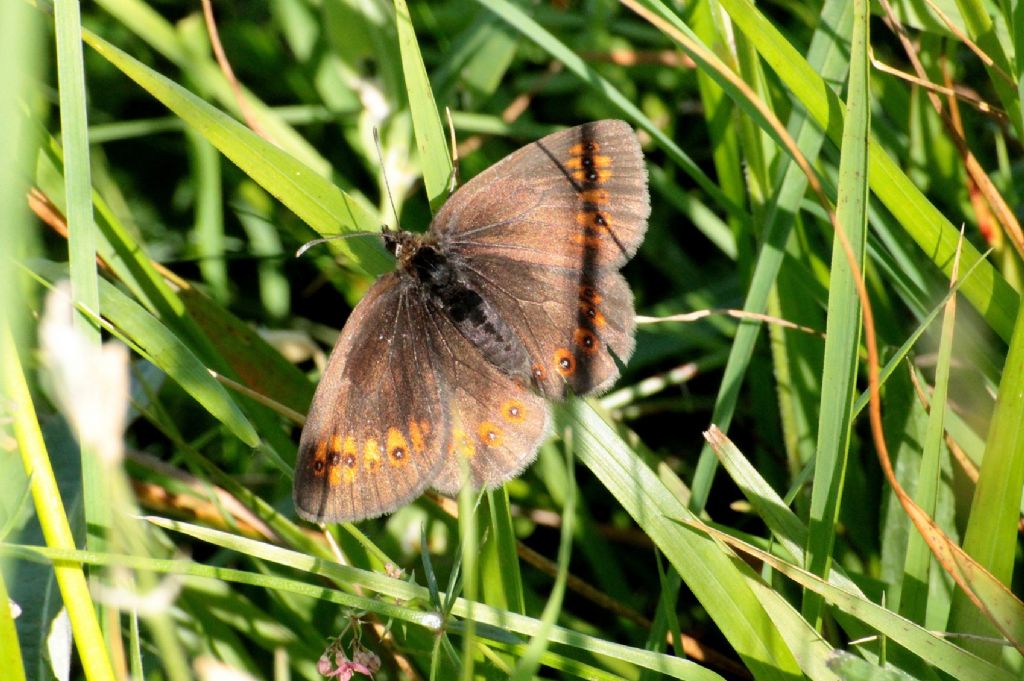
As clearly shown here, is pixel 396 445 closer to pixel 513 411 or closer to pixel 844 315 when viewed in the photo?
pixel 513 411

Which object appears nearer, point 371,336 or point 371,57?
point 371,336

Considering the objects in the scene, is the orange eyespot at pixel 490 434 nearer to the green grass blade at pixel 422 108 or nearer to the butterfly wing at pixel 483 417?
the butterfly wing at pixel 483 417

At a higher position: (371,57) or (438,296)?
(371,57)

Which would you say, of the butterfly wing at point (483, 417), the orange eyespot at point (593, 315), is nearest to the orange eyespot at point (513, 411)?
the butterfly wing at point (483, 417)

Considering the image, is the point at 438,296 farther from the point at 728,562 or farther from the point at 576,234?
the point at 728,562

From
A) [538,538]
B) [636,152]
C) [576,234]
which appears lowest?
[538,538]

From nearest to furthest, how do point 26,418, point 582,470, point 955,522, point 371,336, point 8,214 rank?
point 8,214 → point 26,418 → point 955,522 → point 371,336 → point 582,470

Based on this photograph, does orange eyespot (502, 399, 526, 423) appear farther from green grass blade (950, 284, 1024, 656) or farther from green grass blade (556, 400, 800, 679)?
green grass blade (950, 284, 1024, 656)

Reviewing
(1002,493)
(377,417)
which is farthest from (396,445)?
(1002,493)

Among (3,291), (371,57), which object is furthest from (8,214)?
(371,57)
